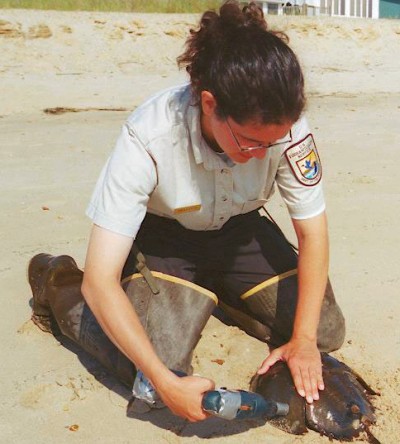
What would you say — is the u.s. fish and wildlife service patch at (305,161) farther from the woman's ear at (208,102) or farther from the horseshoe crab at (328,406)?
the horseshoe crab at (328,406)

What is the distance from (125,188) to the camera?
2572 millimetres

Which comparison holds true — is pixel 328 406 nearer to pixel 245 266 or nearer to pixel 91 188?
pixel 245 266

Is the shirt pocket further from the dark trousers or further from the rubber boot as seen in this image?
the rubber boot

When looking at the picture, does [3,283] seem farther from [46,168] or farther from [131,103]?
[131,103]

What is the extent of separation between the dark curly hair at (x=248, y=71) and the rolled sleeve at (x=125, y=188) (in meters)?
0.32

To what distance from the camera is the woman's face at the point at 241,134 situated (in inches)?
93.7

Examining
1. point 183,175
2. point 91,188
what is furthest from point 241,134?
point 91,188

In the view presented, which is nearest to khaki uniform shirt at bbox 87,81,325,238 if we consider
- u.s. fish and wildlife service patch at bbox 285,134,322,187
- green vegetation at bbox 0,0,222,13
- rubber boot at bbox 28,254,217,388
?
u.s. fish and wildlife service patch at bbox 285,134,322,187

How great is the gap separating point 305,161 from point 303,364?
693 millimetres

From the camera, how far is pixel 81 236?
4379 millimetres

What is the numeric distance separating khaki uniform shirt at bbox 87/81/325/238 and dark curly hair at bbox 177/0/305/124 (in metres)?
0.26

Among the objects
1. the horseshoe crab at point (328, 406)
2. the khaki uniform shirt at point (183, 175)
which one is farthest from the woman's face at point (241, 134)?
the horseshoe crab at point (328, 406)

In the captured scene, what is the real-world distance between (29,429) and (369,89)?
27.6ft

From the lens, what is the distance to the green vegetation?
11500 millimetres
